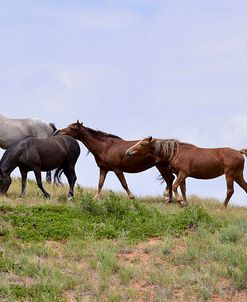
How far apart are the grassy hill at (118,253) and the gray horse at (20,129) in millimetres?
4919

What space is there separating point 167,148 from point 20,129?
17.0ft

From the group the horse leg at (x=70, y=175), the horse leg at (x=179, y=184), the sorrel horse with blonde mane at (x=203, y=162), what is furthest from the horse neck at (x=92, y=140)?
the horse leg at (x=179, y=184)

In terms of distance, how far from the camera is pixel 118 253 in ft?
47.6

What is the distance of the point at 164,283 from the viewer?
42.8ft

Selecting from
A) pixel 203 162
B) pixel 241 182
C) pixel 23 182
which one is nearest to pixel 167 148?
pixel 203 162

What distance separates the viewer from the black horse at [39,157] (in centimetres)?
2019

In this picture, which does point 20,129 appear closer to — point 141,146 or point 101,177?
point 101,177

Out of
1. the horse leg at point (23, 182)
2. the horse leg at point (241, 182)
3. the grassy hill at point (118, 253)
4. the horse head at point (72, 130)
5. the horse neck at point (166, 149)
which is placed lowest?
the grassy hill at point (118, 253)

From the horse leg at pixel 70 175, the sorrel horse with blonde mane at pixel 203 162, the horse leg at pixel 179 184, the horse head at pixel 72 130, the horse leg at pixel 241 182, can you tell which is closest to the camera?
the horse leg at pixel 179 184

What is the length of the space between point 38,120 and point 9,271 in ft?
35.5

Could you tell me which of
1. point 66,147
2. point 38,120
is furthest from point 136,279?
point 38,120

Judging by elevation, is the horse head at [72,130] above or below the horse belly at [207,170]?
above

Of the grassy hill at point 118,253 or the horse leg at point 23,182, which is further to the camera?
the horse leg at point 23,182

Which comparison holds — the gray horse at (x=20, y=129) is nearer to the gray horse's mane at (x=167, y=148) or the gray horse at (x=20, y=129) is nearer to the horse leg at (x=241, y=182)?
the gray horse's mane at (x=167, y=148)
